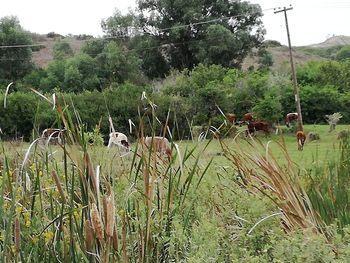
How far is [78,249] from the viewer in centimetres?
192

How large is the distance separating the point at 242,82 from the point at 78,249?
35.9 m

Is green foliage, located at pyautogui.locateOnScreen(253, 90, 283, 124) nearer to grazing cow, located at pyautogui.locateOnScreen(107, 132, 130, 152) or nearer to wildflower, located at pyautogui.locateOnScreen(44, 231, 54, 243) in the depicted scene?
grazing cow, located at pyautogui.locateOnScreen(107, 132, 130, 152)

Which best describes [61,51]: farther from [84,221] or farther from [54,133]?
[84,221]

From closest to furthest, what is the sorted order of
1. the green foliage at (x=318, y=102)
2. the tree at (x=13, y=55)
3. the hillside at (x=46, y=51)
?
the green foliage at (x=318, y=102) < the tree at (x=13, y=55) < the hillside at (x=46, y=51)

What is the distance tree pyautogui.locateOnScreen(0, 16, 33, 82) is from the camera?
168ft

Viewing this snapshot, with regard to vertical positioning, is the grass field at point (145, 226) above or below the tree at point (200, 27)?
below

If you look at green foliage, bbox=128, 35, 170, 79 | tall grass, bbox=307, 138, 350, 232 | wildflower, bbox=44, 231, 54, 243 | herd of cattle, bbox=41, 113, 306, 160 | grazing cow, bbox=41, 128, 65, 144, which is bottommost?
tall grass, bbox=307, 138, 350, 232

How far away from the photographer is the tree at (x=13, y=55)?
51.3 metres

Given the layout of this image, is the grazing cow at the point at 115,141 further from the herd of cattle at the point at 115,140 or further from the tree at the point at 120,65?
the tree at the point at 120,65

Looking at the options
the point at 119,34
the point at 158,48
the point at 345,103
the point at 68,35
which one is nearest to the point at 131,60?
the point at 158,48

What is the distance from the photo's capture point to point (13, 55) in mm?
52094

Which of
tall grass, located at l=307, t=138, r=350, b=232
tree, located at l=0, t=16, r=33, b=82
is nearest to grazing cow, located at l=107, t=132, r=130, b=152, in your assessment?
tall grass, located at l=307, t=138, r=350, b=232

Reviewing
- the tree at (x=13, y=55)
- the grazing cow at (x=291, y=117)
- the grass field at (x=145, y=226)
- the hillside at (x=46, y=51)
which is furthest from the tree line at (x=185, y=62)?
the grass field at (x=145, y=226)

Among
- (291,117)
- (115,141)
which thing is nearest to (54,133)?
(115,141)
